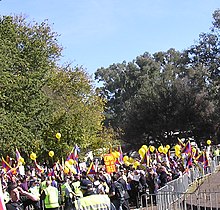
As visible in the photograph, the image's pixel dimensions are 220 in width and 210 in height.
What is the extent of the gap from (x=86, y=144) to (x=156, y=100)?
21.8 m

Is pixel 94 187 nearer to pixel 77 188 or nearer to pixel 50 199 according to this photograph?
pixel 50 199

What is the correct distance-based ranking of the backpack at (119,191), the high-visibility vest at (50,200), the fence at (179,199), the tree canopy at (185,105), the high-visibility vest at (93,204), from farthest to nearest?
the tree canopy at (185,105) → the high-visibility vest at (50,200) → the backpack at (119,191) → the fence at (179,199) → the high-visibility vest at (93,204)

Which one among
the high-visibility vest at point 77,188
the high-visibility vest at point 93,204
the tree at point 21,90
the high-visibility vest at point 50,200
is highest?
the tree at point 21,90

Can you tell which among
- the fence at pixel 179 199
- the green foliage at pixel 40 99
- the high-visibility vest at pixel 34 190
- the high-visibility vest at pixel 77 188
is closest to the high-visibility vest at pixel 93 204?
the fence at pixel 179 199

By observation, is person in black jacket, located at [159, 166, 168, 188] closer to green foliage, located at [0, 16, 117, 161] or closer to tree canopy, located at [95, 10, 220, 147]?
green foliage, located at [0, 16, 117, 161]

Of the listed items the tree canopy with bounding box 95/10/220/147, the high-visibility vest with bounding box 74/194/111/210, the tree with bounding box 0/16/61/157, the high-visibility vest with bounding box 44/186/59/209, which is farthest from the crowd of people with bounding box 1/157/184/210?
the tree canopy with bounding box 95/10/220/147

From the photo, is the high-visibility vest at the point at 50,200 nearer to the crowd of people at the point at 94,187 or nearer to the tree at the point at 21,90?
the crowd of people at the point at 94,187

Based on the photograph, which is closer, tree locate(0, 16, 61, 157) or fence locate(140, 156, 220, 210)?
fence locate(140, 156, 220, 210)

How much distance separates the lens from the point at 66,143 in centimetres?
4947

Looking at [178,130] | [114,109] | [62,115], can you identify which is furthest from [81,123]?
[114,109]

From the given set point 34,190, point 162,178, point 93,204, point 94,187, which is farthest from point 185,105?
point 93,204

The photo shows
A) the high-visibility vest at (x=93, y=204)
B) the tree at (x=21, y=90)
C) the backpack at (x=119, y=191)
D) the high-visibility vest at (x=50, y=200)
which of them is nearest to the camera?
the high-visibility vest at (x=93, y=204)

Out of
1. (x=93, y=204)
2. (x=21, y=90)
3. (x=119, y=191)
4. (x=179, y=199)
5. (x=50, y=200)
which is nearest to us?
(x=93, y=204)

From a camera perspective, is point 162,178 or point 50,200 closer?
point 50,200
